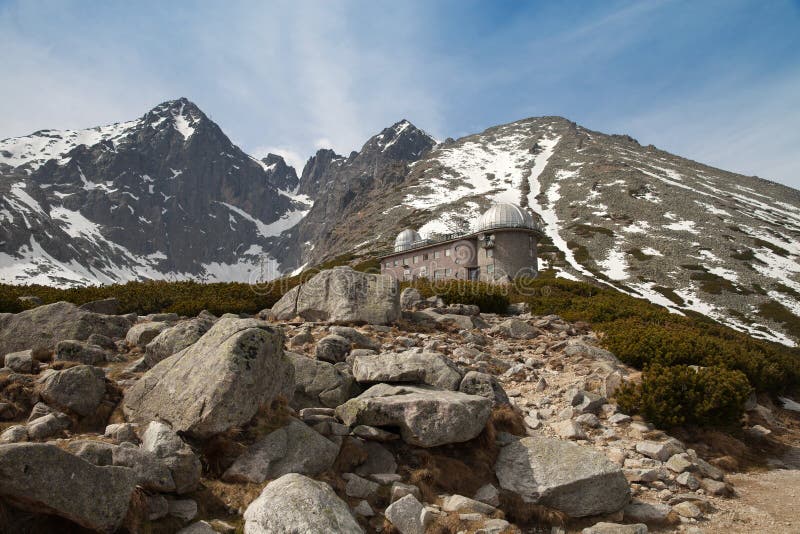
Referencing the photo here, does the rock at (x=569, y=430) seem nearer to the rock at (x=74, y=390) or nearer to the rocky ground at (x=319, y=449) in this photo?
the rocky ground at (x=319, y=449)

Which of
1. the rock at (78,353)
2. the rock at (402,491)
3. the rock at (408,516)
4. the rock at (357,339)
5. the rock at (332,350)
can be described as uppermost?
the rock at (357,339)

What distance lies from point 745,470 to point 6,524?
12728 mm

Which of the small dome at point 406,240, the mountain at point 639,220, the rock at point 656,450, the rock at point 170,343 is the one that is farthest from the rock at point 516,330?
the mountain at point 639,220

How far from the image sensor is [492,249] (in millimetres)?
Result: 42875

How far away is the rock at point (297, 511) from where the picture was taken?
5.05 meters

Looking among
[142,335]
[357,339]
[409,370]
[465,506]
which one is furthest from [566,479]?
[142,335]

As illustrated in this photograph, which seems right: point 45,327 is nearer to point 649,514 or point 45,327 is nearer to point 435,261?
point 649,514

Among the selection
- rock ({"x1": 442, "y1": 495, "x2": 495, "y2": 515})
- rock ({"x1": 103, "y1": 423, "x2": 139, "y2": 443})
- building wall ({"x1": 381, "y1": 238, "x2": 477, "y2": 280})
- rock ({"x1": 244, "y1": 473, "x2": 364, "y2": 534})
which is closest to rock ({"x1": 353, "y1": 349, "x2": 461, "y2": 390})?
rock ({"x1": 442, "y1": 495, "x2": 495, "y2": 515})

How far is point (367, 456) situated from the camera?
750cm

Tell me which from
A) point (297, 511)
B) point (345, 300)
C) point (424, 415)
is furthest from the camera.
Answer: point (345, 300)

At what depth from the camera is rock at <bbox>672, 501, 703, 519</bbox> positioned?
7.73 m

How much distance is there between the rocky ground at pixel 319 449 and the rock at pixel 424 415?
0.10 feet

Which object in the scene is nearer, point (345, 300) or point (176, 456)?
point (176, 456)

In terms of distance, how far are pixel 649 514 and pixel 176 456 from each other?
7181 mm
